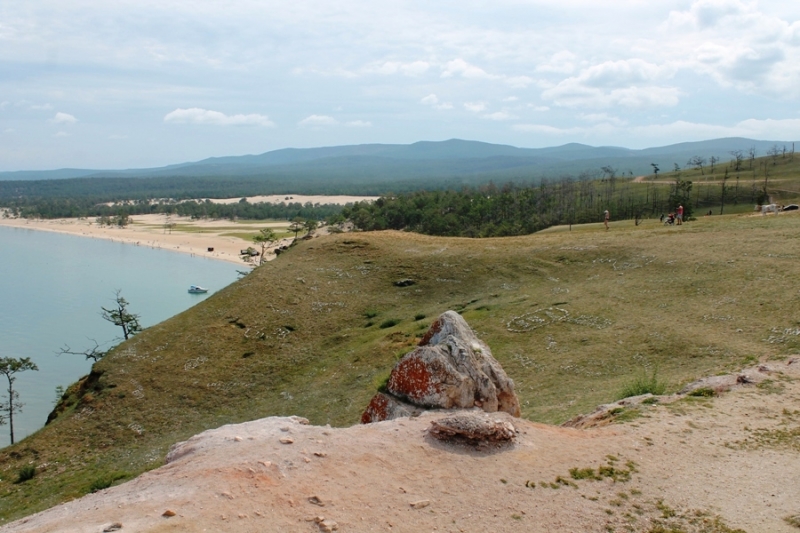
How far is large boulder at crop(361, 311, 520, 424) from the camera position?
15336mm

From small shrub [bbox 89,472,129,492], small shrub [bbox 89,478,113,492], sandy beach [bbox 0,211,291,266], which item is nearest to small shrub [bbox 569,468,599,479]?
small shrub [bbox 89,472,129,492]

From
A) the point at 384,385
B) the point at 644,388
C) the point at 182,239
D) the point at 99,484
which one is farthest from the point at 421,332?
the point at 182,239

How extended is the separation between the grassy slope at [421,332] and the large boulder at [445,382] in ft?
15.3

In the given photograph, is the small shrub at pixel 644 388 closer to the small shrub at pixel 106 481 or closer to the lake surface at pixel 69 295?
the small shrub at pixel 106 481

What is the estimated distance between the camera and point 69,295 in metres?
97.0

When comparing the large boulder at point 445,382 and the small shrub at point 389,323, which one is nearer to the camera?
the large boulder at point 445,382

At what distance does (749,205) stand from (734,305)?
258 feet

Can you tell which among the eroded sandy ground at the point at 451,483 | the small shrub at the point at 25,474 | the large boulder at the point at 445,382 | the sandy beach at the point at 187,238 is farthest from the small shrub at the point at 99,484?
the sandy beach at the point at 187,238

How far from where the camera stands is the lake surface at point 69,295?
57.8m

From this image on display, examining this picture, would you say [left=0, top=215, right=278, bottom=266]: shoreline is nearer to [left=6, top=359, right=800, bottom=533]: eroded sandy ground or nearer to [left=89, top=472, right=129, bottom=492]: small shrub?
[left=89, top=472, right=129, bottom=492]: small shrub

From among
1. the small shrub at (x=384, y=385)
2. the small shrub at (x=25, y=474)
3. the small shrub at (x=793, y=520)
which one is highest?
the small shrub at (x=384, y=385)

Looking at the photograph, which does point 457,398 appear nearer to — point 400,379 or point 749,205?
point 400,379

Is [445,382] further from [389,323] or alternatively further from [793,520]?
[389,323]

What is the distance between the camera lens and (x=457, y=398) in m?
15.4
